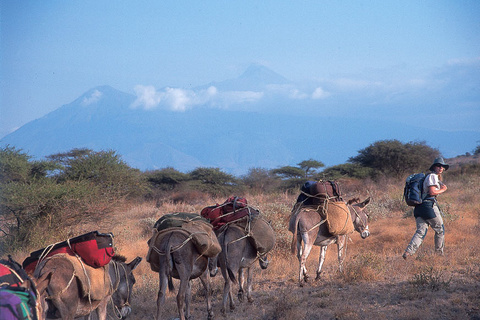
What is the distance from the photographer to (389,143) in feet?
101

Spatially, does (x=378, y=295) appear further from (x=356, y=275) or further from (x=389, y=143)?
(x=389, y=143)

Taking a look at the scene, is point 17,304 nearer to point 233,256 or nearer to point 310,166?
point 233,256

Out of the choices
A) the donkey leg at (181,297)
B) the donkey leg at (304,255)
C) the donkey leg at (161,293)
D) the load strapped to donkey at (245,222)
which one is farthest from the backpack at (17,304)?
the donkey leg at (304,255)

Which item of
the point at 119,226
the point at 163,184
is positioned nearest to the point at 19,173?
the point at 119,226

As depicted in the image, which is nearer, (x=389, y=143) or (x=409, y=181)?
(x=409, y=181)

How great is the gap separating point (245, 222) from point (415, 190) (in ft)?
13.4

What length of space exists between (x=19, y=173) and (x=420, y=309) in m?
16.1

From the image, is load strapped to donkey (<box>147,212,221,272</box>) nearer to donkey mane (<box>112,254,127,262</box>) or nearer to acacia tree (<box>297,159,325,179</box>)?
donkey mane (<box>112,254,127,262</box>)

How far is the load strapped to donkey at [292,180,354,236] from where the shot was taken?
8.78 meters

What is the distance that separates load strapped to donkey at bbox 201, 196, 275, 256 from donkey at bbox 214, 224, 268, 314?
3.1 inches

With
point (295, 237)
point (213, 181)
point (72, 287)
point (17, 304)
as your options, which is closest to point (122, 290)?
point (72, 287)

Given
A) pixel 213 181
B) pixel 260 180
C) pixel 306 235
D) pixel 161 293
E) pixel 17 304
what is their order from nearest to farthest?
pixel 17 304
pixel 161 293
pixel 306 235
pixel 213 181
pixel 260 180

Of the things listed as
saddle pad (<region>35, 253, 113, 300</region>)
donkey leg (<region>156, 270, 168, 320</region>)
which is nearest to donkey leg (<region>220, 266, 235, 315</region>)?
donkey leg (<region>156, 270, 168, 320</region>)

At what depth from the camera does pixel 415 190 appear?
9414 millimetres
